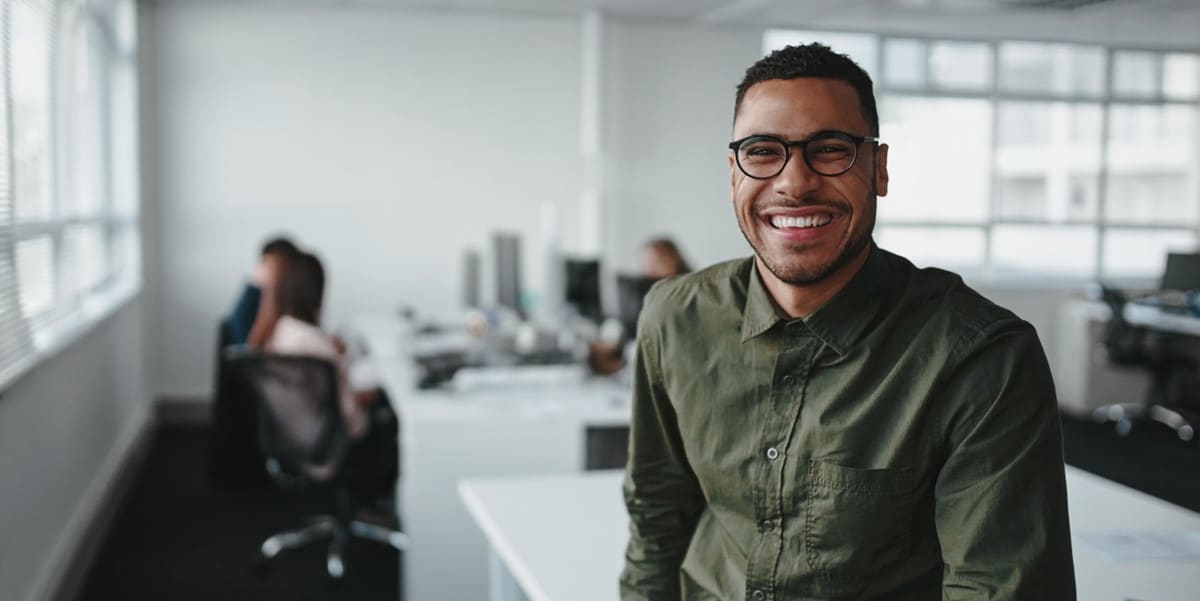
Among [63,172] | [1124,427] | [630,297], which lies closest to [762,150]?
[1124,427]

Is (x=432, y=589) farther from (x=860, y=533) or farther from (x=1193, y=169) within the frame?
(x=1193, y=169)

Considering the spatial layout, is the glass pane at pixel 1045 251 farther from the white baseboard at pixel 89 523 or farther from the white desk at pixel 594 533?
the white baseboard at pixel 89 523

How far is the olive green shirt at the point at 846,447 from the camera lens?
120 cm

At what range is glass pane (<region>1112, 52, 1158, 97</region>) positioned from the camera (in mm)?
1353

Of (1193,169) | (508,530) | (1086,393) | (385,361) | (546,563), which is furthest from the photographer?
(385,361)

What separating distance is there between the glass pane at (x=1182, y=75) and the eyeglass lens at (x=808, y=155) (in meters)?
0.42

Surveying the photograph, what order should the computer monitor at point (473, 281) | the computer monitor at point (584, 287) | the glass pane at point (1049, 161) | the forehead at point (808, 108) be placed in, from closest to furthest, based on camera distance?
1. the forehead at point (808, 108)
2. the glass pane at point (1049, 161)
3. the computer monitor at point (584, 287)
4. the computer monitor at point (473, 281)

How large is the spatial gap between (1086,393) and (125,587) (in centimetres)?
325

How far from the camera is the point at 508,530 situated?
82.0 inches

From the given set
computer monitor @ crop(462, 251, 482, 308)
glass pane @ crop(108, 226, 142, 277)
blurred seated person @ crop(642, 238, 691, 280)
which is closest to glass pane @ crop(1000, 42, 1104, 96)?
blurred seated person @ crop(642, 238, 691, 280)

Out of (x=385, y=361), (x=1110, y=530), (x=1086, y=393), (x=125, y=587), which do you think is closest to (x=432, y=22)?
(x=385, y=361)

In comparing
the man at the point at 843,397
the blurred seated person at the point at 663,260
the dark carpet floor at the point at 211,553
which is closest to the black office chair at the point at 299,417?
the dark carpet floor at the point at 211,553

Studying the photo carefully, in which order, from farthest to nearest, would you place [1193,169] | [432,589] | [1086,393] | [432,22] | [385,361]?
[432,22], [385,361], [432,589], [1086,393], [1193,169]

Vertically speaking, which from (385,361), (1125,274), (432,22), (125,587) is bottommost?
(125,587)
